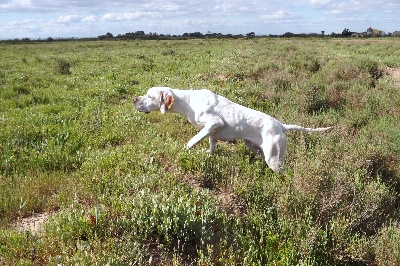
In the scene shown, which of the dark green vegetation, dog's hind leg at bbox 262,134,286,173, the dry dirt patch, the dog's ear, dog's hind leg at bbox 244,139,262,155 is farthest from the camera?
dog's hind leg at bbox 244,139,262,155

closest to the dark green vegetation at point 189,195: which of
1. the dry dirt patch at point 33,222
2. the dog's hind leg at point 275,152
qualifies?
the dry dirt patch at point 33,222

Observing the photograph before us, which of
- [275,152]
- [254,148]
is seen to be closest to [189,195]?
[275,152]

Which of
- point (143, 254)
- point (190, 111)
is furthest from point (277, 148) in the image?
point (143, 254)

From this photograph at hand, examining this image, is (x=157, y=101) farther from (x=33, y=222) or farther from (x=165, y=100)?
(x=33, y=222)

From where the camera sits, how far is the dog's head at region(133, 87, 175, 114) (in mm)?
5922

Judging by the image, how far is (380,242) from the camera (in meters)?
3.89

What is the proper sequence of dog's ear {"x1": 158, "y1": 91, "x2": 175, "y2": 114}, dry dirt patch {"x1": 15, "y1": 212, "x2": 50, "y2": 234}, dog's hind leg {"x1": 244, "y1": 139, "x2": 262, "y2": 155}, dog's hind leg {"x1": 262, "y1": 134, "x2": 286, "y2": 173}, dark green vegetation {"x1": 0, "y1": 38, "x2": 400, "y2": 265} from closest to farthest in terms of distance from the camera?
dark green vegetation {"x1": 0, "y1": 38, "x2": 400, "y2": 265}
dry dirt patch {"x1": 15, "y1": 212, "x2": 50, "y2": 234}
dog's hind leg {"x1": 262, "y1": 134, "x2": 286, "y2": 173}
dog's ear {"x1": 158, "y1": 91, "x2": 175, "y2": 114}
dog's hind leg {"x1": 244, "y1": 139, "x2": 262, "y2": 155}

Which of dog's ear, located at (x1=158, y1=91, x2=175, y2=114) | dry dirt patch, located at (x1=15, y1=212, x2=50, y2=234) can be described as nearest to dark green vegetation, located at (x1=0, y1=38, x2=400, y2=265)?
dry dirt patch, located at (x1=15, y1=212, x2=50, y2=234)

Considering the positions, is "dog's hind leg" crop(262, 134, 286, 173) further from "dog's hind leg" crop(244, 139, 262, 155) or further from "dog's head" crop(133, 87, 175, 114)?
"dog's head" crop(133, 87, 175, 114)

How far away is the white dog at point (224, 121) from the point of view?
18.1 ft

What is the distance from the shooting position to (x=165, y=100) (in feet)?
19.4

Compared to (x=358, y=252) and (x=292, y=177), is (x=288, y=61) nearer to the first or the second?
(x=292, y=177)

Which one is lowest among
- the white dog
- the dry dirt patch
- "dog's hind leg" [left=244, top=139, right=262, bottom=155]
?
the dry dirt patch

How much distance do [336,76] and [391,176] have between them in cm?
802
